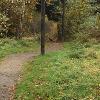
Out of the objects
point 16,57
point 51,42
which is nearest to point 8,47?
point 16,57

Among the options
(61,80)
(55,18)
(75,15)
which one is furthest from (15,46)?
(61,80)

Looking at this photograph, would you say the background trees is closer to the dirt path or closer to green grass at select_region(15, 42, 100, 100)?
the dirt path

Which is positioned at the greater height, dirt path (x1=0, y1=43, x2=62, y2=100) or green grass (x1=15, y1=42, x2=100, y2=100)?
green grass (x1=15, y1=42, x2=100, y2=100)

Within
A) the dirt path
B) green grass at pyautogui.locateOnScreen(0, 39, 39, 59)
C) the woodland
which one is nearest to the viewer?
the woodland

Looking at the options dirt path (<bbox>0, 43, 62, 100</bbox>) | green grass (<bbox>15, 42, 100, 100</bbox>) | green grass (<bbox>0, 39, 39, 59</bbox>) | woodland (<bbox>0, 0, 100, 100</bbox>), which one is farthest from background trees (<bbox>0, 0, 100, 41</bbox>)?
green grass (<bbox>15, 42, 100, 100</bbox>)

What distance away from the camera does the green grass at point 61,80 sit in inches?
594

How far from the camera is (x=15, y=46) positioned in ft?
111

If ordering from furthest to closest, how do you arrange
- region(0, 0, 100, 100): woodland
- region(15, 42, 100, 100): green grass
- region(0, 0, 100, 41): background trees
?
region(0, 0, 100, 41): background trees < region(0, 0, 100, 100): woodland < region(15, 42, 100, 100): green grass

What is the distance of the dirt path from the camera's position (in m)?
16.9

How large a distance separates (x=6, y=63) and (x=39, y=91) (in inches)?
376

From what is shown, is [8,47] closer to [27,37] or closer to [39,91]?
[27,37]

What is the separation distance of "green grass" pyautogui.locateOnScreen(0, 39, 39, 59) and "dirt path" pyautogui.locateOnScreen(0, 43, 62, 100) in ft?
5.05

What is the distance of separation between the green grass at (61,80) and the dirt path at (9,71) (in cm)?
50

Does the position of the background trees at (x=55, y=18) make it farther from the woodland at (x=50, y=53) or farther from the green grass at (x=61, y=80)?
the green grass at (x=61, y=80)
